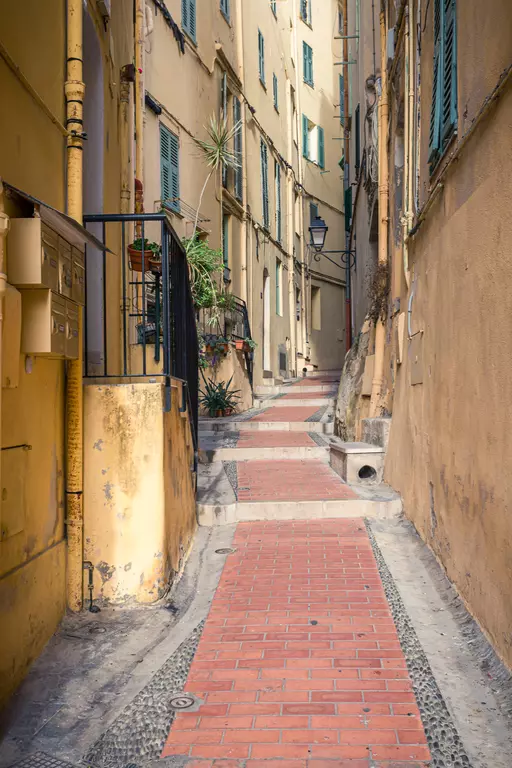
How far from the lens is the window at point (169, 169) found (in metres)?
11.8

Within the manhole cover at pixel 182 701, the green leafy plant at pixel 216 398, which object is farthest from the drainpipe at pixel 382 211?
the manhole cover at pixel 182 701

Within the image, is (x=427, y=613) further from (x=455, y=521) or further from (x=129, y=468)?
(x=129, y=468)

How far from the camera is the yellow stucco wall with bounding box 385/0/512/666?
143 inches

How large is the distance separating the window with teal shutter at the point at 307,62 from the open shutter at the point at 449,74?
19.7m

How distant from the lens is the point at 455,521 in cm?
471

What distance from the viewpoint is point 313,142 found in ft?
77.7

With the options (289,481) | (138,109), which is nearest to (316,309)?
(138,109)

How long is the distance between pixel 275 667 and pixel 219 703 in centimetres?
45

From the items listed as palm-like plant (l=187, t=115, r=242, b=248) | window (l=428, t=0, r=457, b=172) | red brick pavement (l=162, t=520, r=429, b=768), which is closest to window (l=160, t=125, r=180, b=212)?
palm-like plant (l=187, t=115, r=242, b=248)

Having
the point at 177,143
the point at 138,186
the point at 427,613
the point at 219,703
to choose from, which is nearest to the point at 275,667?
the point at 219,703

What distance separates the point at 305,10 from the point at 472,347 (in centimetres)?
2270

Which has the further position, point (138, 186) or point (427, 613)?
point (138, 186)

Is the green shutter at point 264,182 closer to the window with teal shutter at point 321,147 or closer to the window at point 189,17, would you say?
the window at point 189,17

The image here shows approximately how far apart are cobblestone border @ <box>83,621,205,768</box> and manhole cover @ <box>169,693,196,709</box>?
0.02 meters
